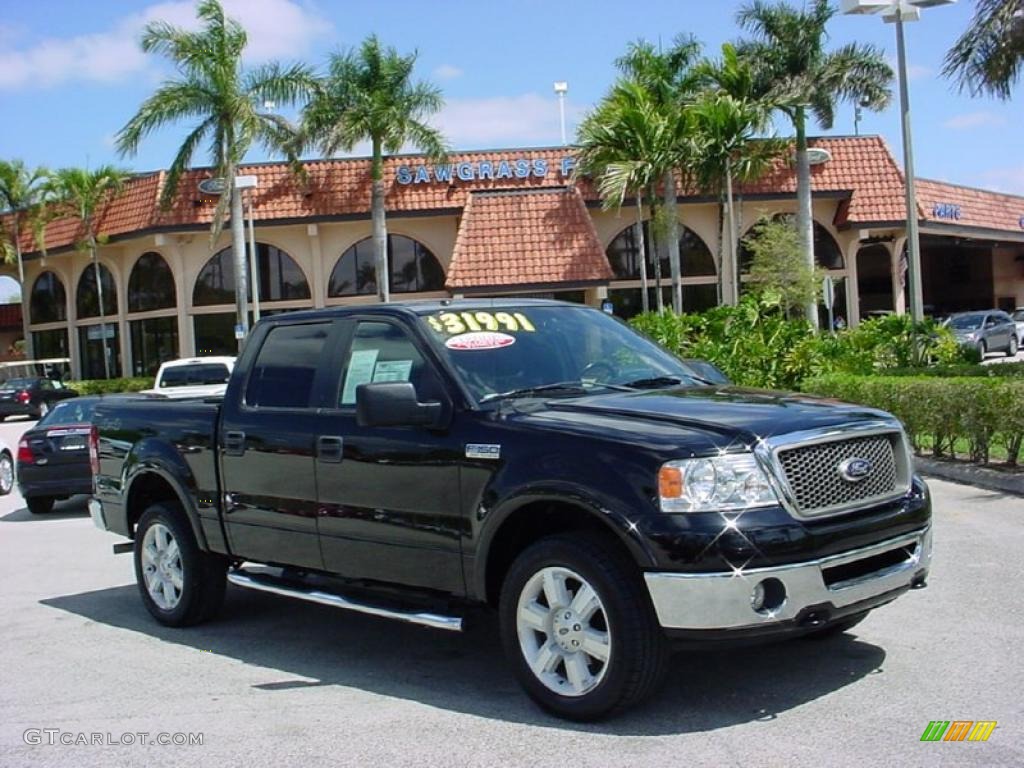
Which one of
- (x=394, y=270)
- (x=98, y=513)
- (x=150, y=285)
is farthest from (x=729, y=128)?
(x=98, y=513)

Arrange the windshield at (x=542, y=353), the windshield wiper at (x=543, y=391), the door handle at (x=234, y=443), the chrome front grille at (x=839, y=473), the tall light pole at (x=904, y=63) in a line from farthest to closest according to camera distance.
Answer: the tall light pole at (x=904, y=63)
the door handle at (x=234, y=443)
the windshield at (x=542, y=353)
the windshield wiper at (x=543, y=391)
the chrome front grille at (x=839, y=473)

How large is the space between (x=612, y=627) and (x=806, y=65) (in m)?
28.0

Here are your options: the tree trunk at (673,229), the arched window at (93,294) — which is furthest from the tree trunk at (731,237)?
the arched window at (93,294)

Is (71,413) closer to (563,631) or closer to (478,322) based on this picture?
(478,322)

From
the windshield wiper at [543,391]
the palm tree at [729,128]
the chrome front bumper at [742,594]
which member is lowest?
the chrome front bumper at [742,594]

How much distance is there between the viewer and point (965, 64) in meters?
20.3

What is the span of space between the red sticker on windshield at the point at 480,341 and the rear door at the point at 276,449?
3.16 feet

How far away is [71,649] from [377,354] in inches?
114

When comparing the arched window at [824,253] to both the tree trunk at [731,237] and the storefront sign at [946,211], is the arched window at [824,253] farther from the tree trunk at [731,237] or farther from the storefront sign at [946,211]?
the storefront sign at [946,211]

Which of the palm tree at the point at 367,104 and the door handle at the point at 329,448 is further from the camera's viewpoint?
the palm tree at the point at 367,104

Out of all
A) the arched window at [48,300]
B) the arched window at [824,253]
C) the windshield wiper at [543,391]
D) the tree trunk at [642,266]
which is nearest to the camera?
the windshield wiper at [543,391]

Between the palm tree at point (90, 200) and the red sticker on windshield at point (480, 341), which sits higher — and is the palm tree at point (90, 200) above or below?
above

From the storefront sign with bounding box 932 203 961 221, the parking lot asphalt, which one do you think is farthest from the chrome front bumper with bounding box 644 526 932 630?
the storefront sign with bounding box 932 203 961 221

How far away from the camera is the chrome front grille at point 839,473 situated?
502cm
